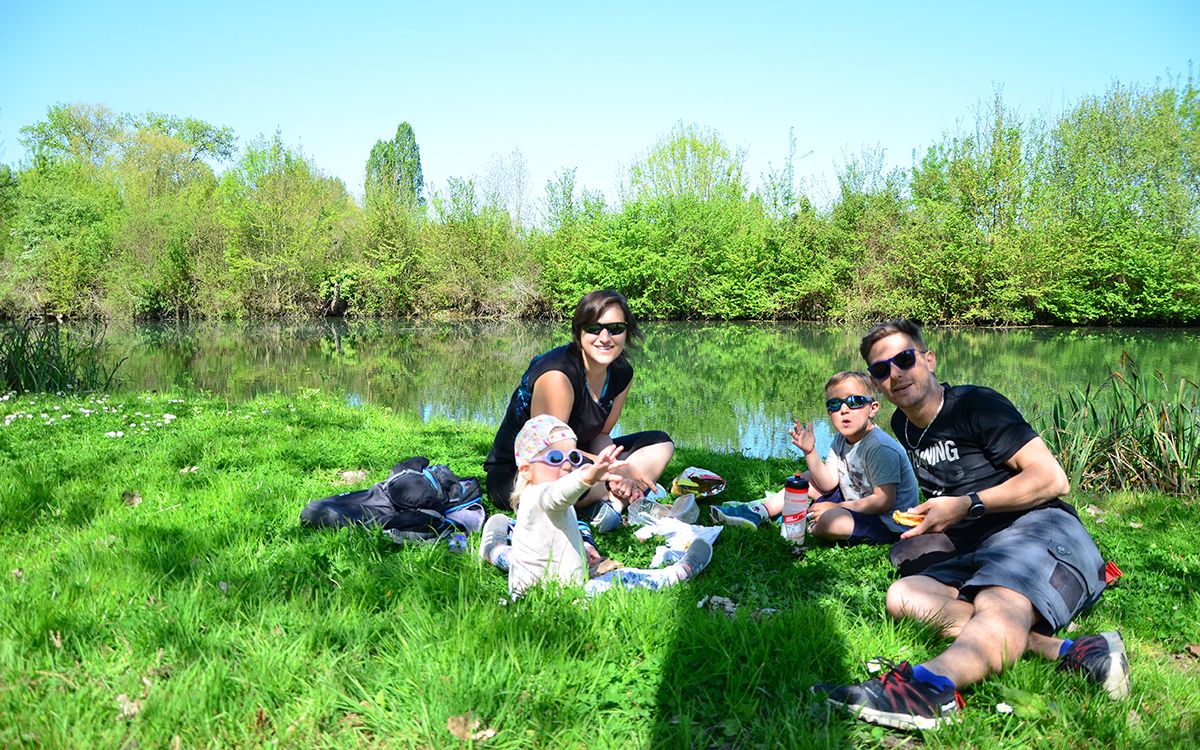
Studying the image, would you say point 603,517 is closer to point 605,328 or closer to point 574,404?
point 574,404

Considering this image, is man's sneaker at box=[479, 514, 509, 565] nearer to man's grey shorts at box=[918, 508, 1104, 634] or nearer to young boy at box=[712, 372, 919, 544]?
young boy at box=[712, 372, 919, 544]

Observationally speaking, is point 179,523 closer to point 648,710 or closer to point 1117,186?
point 648,710

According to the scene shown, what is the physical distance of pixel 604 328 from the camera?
4.52m

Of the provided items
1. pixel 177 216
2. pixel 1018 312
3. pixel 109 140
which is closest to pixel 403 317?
pixel 177 216

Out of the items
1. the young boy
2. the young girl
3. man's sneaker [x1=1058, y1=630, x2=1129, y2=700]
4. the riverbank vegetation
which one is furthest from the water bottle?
the riverbank vegetation

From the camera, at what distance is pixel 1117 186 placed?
97.9 ft

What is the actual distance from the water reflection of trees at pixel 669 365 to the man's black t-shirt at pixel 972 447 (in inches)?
207

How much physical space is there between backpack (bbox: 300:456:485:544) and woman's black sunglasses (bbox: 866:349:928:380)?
2392 millimetres

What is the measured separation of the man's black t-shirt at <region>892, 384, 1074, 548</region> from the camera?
3297 millimetres

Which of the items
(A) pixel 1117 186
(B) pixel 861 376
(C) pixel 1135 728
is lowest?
(C) pixel 1135 728

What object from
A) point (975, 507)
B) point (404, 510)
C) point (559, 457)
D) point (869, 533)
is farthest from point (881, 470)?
point (404, 510)

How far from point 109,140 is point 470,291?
27.4 m

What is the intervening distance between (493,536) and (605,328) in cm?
148

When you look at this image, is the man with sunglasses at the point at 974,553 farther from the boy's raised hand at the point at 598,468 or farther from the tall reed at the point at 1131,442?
the tall reed at the point at 1131,442
